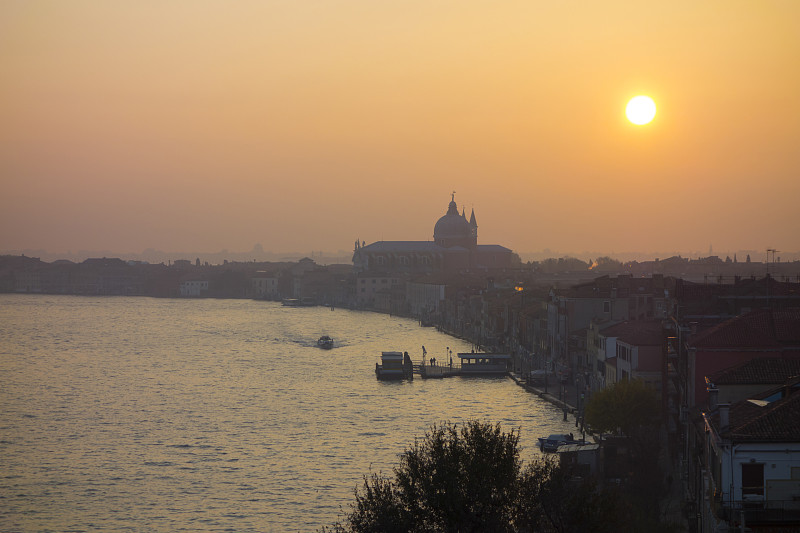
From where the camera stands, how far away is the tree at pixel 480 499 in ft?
27.2

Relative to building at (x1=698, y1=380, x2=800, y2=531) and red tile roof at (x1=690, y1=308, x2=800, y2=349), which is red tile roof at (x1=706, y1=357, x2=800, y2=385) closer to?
red tile roof at (x1=690, y1=308, x2=800, y2=349)

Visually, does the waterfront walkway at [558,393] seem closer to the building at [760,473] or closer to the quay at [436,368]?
the quay at [436,368]

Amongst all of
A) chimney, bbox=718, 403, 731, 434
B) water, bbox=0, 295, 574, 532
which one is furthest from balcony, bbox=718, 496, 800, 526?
water, bbox=0, 295, 574, 532

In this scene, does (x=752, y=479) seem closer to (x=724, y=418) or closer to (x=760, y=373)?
(x=724, y=418)

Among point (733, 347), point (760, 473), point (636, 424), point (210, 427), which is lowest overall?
point (210, 427)

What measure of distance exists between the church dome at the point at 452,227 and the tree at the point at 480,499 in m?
81.8

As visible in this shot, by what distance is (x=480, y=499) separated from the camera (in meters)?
8.39

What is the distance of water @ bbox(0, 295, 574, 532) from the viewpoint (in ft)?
47.5

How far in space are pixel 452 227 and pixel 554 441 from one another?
7394 cm

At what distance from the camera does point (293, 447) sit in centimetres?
1844

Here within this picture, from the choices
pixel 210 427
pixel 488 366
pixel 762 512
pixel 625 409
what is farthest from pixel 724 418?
pixel 488 366

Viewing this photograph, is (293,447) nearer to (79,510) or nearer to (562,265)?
(79,510)

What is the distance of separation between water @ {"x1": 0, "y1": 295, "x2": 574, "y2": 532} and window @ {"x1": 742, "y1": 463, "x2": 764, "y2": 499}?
6.28 meters

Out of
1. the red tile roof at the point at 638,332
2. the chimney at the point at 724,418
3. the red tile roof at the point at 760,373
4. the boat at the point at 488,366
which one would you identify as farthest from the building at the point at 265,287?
the chimney at the point at 724,418
